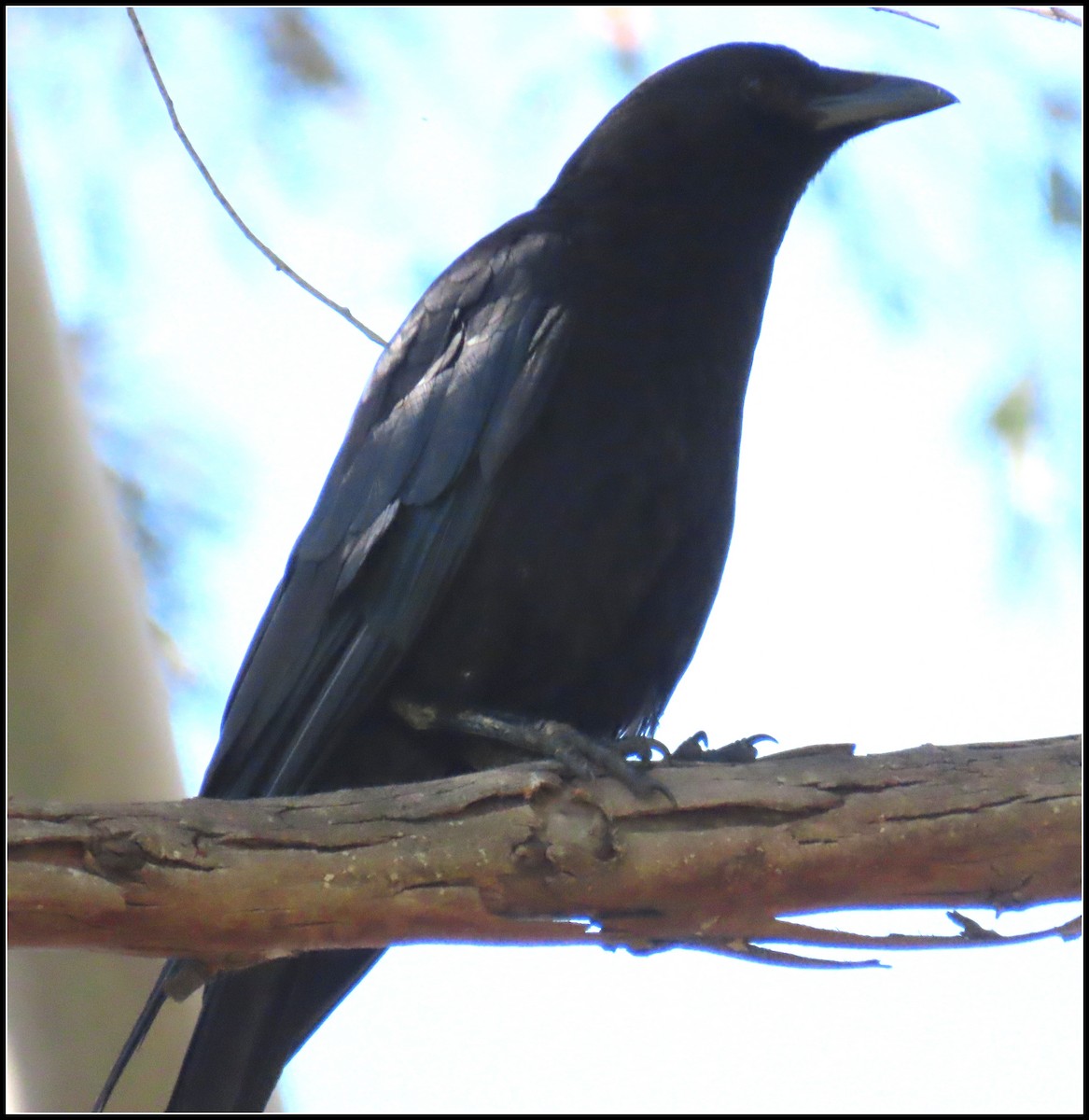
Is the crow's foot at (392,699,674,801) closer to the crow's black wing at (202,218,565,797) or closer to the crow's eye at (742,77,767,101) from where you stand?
the crow's black wing at (202,218,565,797)

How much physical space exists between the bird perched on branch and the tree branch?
59cm

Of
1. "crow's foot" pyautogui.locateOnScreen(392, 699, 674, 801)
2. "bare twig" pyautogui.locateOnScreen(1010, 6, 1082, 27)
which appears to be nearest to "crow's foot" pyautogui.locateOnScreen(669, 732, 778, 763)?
"crow's foot" pyautogui.locateOnScreen(392, 699, 674, 801)

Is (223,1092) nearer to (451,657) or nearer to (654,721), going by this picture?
(451,657)

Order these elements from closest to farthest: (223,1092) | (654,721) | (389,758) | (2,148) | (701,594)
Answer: (223,1092), (389,758), (701,594), (654,721), (2,148)

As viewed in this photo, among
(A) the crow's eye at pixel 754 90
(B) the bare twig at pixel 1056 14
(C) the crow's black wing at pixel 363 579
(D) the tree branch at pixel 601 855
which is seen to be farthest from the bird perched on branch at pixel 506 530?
(B) the bare twig at pixel 1056 14

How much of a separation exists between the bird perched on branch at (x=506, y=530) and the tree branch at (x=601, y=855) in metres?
0.59

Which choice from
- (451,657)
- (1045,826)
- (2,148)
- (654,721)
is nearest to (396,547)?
(451,657)

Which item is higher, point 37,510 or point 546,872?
point 37,510

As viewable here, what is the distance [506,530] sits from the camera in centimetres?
304

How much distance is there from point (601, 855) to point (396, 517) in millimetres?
1074

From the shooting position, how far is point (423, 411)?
326cm

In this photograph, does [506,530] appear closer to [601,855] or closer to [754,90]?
[601,855]

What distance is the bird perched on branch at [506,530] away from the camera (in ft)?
9.66

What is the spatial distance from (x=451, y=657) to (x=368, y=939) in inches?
31.9
